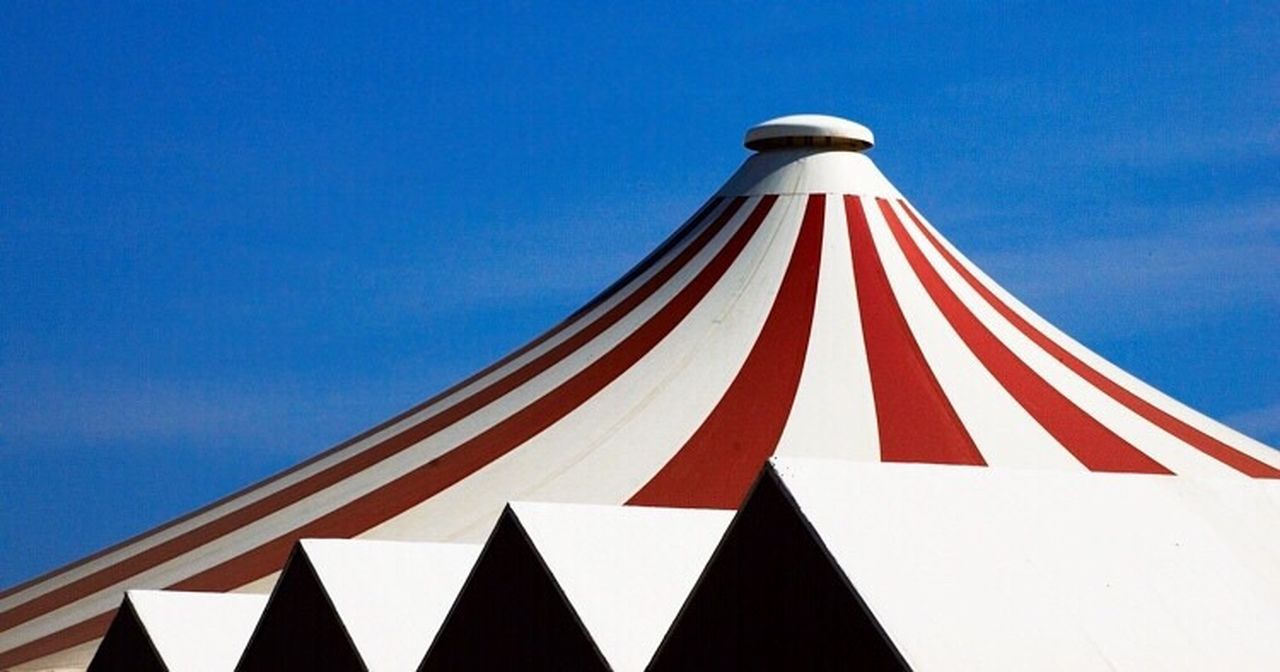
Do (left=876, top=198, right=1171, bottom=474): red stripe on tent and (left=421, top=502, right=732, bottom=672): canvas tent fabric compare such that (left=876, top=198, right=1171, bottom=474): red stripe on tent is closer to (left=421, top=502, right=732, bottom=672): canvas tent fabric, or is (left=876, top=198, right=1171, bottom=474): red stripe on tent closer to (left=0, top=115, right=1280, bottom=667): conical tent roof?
(left=0, top=115, right=1280, bottom=667): conical tent roof

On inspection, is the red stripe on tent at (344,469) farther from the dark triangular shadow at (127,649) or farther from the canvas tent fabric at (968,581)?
the canvas tent fabric at (968,581)

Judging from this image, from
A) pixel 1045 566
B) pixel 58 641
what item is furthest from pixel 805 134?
pixel 1045 566

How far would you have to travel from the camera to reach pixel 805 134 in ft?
54.5

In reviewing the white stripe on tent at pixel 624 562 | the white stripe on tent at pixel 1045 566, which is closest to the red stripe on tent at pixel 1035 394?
the white stripe on tent at pixel 624 562

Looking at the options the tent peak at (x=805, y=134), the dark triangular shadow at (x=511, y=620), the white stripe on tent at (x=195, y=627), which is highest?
the tent peak at (x=805, y=134)

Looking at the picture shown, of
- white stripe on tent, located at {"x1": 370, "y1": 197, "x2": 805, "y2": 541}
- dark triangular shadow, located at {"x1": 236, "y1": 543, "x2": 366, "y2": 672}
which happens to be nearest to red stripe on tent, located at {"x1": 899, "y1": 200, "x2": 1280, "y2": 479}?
Result: white stripe on tent, located at {"x1": 370, "y1": 197, "x2": 805, "y2": 541}

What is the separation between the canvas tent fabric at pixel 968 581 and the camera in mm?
7746

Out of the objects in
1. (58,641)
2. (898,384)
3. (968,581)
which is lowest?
(968,581)

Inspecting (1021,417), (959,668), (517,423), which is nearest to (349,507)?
(517,423)

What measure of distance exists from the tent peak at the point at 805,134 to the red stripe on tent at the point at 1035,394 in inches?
29.6

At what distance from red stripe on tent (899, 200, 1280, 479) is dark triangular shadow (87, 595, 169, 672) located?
21.8ft

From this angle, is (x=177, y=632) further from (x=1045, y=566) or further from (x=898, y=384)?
(x=1045, y=566)

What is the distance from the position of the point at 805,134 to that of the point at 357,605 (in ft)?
21.9

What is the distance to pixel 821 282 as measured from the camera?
1550 centimetres
